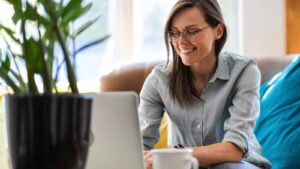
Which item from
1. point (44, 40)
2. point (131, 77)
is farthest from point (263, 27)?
point (44, 40)

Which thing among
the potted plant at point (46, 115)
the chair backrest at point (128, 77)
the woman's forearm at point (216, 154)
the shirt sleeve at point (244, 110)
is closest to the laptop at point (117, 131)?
the potted plant at point (46, 115)

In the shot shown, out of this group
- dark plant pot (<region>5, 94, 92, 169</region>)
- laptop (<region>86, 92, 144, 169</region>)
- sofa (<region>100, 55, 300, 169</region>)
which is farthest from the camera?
sofa (<region>100, 55, 300, 169</region>)

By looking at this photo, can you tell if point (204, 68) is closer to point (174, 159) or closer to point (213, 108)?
point (213, 108)

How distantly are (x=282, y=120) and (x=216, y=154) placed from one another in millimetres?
509

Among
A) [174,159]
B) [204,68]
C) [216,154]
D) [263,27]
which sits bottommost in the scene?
[216,154]

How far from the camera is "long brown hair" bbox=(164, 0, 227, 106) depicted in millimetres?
1751

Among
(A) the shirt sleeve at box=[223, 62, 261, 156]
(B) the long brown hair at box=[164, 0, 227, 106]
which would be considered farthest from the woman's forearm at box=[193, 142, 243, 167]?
(B) the long brown hair at box=[164, 0, 227, 106]

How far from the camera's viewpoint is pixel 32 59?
0.91m

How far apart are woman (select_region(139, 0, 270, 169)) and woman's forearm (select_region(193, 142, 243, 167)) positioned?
4.6 inches

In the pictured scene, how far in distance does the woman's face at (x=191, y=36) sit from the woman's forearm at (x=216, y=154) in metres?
0.34

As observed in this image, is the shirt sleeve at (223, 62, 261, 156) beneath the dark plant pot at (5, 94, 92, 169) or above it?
beneath

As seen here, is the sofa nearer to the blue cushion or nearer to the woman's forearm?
the blue cushion

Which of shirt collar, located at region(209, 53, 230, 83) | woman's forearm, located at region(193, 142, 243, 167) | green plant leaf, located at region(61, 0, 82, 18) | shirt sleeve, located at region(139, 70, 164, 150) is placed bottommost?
woman's forearm, located at region(193, 142, 243, 167)

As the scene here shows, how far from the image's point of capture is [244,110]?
5.32 feet
